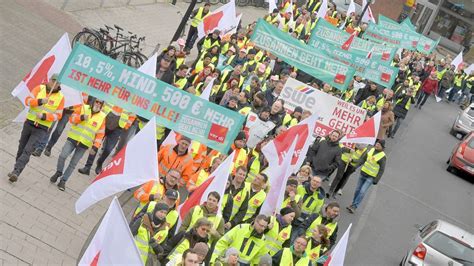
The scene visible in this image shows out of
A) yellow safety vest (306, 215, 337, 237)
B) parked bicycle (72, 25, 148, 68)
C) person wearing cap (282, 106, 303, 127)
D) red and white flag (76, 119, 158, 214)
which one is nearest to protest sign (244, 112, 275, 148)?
person wearing cap (282, 106, 303, 127)

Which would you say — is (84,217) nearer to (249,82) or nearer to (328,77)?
(249,82)

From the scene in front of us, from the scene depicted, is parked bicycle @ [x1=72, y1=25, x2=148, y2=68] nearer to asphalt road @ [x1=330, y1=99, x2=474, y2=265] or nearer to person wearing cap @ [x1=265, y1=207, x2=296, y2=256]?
asphalt road @ [x1=330, y1=99, x2=474, y2=265]

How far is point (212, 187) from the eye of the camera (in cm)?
1096

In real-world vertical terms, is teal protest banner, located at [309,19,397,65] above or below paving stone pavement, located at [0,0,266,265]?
above

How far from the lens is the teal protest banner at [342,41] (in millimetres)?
22938

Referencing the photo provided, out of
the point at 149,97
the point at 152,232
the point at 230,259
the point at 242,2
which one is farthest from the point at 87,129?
the point at 242,2

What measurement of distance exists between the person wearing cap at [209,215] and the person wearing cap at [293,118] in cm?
663

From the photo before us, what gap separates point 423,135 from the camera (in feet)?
92.0

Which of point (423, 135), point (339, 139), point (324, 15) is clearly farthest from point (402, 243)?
point (324, 15)

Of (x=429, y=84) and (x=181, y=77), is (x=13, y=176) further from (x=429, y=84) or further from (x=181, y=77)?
(x=429, y=84)

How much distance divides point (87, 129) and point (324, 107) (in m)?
6.36

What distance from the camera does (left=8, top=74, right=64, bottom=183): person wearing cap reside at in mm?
12711

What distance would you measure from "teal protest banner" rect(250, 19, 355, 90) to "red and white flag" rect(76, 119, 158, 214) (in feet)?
32.2

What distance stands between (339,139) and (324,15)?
44.6 ft
